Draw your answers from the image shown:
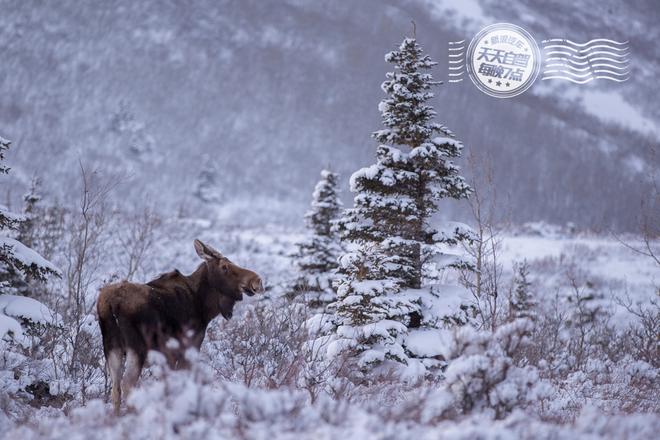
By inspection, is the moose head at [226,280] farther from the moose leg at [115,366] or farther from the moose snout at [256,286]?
the moose leg at [115,366]

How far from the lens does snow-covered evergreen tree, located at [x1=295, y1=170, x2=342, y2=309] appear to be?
20109mm

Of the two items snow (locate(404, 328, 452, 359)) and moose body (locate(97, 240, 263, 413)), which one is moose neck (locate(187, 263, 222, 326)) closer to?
moose body (locate(97, 240, 263, 413))

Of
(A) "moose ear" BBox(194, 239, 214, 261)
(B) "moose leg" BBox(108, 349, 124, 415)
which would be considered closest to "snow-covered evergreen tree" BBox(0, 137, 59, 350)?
(B) "moose leg" BBox(108, 349, 124, 415)

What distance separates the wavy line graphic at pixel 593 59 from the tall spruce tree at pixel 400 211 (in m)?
9.94

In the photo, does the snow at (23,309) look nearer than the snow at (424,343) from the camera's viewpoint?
Yes

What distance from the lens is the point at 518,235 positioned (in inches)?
3120

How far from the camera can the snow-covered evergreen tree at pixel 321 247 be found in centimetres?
2011

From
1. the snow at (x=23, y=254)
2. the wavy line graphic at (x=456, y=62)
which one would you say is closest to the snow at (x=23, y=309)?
the snow at (x=23, y=254)

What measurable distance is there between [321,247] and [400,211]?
8.86m

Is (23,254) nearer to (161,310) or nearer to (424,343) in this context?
(161,310)

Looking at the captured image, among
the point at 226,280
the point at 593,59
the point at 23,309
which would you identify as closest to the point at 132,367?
the point at 226,280

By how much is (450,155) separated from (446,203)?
515ft

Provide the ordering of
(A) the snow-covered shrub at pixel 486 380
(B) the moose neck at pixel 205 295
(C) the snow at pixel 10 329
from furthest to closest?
1. (C) the snow at pixel 10 329
2. (B) the moose neck at pixel 205 295
3. (A) the snow-covered shrub at pixel 486 380

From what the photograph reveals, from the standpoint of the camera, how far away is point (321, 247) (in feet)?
67.0
